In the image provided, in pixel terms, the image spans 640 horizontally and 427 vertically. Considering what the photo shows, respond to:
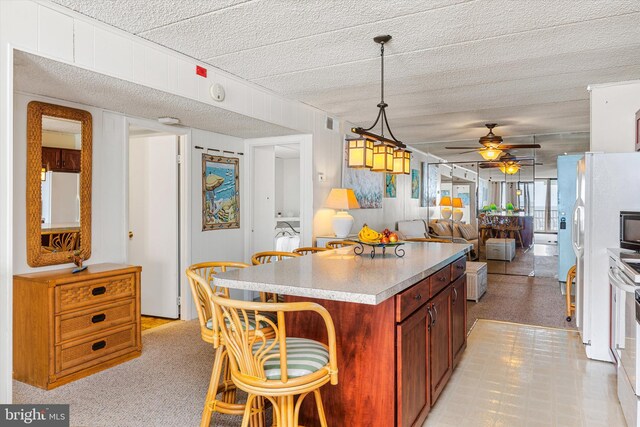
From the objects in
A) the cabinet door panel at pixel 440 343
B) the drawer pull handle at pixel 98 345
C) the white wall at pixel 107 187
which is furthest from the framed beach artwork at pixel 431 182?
the drawer pull handle at pixel 98 345

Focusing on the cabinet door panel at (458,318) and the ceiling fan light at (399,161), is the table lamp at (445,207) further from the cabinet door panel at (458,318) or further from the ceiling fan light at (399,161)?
the cabinet door panel at (458,318)

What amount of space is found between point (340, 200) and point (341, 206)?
80 mm

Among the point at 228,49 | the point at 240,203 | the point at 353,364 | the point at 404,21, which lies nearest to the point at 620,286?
the point at 353,364

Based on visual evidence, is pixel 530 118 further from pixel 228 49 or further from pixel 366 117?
pixel 228 49

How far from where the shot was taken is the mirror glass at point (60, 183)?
329 centimetres

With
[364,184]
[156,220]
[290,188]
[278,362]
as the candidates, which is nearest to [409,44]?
[278,362]

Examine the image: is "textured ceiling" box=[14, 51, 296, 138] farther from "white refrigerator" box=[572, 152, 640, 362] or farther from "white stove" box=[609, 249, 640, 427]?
"white stove" box=[609, 249, 640, 427]

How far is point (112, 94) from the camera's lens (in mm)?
3299

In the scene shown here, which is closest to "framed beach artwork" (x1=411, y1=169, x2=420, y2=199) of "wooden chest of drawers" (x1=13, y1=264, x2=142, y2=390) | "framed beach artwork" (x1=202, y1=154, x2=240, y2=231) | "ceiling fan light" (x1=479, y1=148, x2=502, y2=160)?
"ceiling fan light" (x1=479, y1=148, x2=502, y2=160)

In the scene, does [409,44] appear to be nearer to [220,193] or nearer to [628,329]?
[628,329]

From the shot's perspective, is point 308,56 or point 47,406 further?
point 308,56

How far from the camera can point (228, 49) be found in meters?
3.37

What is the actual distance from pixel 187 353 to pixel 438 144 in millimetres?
6271

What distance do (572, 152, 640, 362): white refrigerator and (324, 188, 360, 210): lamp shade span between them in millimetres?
2681
